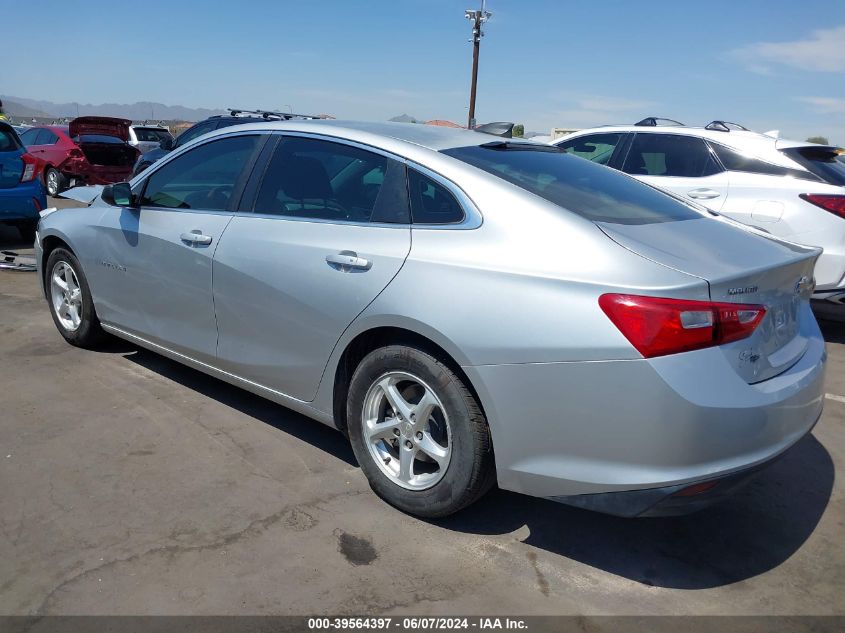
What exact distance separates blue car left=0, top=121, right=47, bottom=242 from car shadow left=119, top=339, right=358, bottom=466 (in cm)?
423

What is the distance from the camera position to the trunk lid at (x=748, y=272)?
2.49 meters

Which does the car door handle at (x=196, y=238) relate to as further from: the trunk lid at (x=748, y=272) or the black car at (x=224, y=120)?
the black car at (x=224, y=120)

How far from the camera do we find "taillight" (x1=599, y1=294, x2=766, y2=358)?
235cm

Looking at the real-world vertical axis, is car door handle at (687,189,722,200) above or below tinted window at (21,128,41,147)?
above

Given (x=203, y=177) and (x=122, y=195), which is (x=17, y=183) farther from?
(x=203, y=177)

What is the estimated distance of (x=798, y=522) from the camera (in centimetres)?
320

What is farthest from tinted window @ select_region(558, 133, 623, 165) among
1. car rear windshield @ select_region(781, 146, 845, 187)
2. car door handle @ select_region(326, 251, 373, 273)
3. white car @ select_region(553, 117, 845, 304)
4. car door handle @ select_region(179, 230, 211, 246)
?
car door handle @ select_region(326, 251, 373, 273)

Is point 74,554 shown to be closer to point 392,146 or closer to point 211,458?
point 211,458

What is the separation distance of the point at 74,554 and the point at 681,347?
2.36 metres

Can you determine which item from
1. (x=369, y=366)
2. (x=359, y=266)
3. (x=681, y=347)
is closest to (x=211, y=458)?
(x=369, y=366)

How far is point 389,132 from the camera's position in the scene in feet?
11.3

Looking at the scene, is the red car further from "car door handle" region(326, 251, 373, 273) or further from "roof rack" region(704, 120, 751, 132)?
"car door handle" region(326, 251, 373, 273)

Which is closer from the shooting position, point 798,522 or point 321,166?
point 798,522

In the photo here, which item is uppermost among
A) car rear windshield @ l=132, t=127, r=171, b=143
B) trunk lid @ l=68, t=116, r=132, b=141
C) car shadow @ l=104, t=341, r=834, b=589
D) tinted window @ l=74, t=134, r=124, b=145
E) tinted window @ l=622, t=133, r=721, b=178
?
tinted window @ l=622, t=133, r=721, b=178
